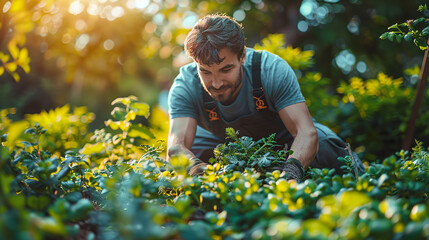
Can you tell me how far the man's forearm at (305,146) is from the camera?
228cm

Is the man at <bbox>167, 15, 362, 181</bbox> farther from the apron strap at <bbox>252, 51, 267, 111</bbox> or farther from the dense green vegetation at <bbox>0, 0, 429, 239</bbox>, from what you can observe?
the dense green vegetation at <bbox>0, 0, 429, 239</bbox>

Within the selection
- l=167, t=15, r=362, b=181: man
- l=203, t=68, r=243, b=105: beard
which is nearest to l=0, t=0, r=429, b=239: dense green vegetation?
l=167, t=15, r=362, b=181: man

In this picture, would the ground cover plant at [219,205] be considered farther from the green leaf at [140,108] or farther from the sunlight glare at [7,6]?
the green leaf at [140,108]

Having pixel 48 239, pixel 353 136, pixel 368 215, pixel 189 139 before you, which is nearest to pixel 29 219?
pixel 48 239

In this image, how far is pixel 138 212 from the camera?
781 millimetres

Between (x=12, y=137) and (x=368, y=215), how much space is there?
910 millimetres

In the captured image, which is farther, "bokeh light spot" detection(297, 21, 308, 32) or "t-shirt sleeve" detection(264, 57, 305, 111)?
"bokeh light spot" detection(297, 21, 308, 32)

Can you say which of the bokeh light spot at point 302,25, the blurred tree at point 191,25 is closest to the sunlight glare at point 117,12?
the blurred tree at point 191,25

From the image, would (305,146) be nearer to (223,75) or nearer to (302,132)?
(302,132)

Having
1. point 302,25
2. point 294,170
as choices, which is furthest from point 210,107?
point 302,25

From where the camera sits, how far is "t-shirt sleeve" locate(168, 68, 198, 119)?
2791mm

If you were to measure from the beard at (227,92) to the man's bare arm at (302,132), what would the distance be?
38 centimetres

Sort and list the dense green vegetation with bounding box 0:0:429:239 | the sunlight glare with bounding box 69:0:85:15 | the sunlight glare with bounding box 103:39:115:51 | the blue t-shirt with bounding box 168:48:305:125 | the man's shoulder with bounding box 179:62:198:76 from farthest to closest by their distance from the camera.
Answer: the sunlight glare with bounding box 103:39:115:51 → the sunlight glare with bounding box 69:0:85:15 → the man's shoulder with bounding box 179:62:198:76 → the blue t-shirt with bounding box 168:48:305:125 → the dense green vegetation with bounding box 0:0:429:239

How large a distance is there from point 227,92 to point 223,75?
172 mm
